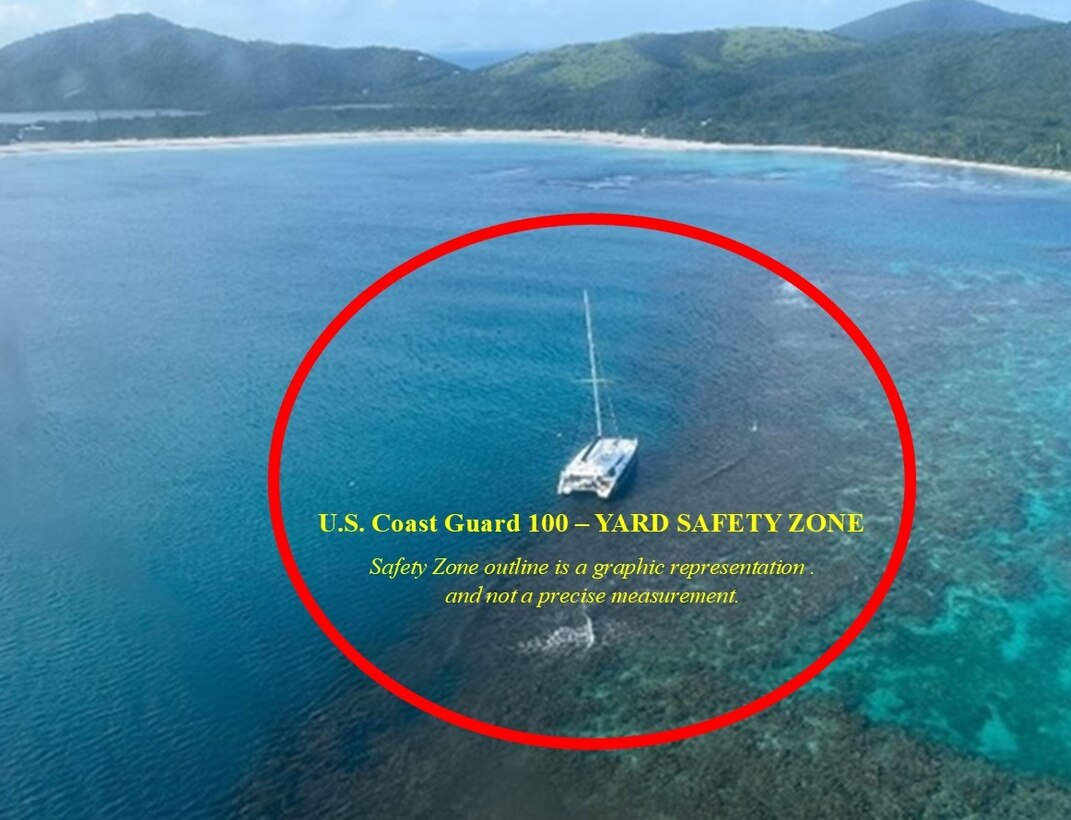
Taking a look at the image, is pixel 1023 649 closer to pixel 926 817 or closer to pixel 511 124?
pixel 926 817

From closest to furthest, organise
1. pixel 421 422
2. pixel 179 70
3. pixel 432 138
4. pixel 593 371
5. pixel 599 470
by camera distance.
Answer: pixel 599 470 → pixel 421 422 → pixel 593 371 → pixel 432 138 → pixel 179 70

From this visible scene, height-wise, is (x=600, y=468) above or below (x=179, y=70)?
below

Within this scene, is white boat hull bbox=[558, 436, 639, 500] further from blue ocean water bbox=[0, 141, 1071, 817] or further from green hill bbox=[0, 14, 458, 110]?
green hill bbox=[0, 14, 458, 110]

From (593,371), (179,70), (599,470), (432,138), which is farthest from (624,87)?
(599,470)

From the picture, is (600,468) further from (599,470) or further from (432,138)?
(432,138)

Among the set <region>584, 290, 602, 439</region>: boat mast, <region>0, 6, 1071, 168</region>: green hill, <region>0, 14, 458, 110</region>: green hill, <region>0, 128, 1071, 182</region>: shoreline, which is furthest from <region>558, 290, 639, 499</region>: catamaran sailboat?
<region>0, 14, 458, 110</region>: green hill

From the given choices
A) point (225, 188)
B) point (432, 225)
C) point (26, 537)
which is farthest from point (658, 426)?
point (225, 188)
